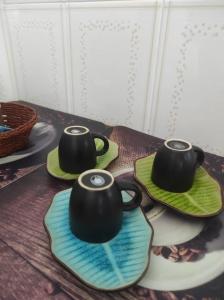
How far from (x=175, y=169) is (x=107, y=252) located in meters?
0.20

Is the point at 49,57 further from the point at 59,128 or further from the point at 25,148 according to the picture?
the point at 25,148

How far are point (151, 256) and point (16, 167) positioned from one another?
1.29 feet

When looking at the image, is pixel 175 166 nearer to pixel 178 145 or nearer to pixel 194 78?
pixel 178 145

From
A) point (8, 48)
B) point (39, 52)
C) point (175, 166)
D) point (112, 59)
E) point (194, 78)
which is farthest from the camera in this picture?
point (8, 48)

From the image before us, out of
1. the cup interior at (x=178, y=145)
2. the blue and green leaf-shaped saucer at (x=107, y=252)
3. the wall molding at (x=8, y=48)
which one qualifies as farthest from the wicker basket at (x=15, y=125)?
the wall molding at (x=8, y=48)

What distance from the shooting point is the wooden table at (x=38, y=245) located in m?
0.34

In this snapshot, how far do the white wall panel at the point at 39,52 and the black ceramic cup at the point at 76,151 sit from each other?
0.55 meters

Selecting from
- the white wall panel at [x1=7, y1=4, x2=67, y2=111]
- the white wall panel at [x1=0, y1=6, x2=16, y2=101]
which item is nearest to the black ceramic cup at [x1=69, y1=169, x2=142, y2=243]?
the white wall panel at [x1=7, y1=4, x2=67, y2=111]

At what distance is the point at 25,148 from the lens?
2.29ft

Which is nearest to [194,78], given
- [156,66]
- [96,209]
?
[156,66]

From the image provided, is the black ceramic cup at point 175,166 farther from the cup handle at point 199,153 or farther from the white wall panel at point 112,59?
the white wall panel at point 112,59

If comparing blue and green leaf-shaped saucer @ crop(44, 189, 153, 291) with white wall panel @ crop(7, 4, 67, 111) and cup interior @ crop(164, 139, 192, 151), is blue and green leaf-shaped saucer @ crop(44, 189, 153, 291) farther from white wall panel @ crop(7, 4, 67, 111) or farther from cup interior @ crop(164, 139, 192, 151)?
white wall panel @ crop(7, 4, 67, 111)

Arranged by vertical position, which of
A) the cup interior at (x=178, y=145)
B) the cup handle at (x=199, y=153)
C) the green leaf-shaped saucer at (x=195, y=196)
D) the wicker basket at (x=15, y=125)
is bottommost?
the green leaf-shaped saucer at (x=195, y=196)

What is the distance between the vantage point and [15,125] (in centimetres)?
78
